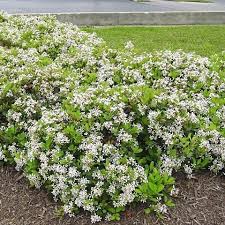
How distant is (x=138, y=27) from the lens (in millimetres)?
11055

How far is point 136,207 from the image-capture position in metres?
3.91

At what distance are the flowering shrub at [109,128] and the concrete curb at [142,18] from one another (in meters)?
5.96

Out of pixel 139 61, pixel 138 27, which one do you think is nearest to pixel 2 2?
pixel 138 27

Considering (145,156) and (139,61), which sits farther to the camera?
(139,61)

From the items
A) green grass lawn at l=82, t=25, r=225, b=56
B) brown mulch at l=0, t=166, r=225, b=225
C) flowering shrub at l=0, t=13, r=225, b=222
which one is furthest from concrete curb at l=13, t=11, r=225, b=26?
brown mulch at l=0, t=166, r=225, b=225

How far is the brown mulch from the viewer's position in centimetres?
387

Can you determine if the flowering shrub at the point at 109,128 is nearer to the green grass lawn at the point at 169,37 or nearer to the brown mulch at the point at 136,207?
the brown mulch at the point at 136,207

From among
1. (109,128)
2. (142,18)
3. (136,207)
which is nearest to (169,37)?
(142,18)

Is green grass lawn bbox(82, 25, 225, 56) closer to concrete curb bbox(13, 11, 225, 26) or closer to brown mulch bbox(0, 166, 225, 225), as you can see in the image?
concrete curb bbox(13, 11, 225, 26)

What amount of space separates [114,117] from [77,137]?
33 centimetres

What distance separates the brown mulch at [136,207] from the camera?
387 centimetres

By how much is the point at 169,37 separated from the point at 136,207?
6.75 metres

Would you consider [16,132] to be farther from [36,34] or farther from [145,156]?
[36,34]

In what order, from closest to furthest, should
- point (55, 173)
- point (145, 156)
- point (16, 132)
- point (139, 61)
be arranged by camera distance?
1. point (55, 173)
2. point (145, 156)
3. point (16, 132)
4. point (139, 61)
